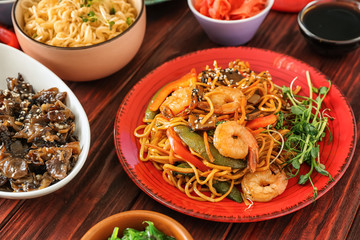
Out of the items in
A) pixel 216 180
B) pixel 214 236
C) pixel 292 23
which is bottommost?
pixel 214 236

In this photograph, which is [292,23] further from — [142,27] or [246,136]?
[246,136]

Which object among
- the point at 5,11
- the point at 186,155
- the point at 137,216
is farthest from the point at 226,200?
the point at 5,11

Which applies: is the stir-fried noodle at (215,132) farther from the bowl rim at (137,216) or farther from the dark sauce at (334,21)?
the dark sauce at (334,21)

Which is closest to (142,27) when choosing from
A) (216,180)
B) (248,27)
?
(248,27)

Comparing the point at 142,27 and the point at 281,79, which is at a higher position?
the point at 142,27

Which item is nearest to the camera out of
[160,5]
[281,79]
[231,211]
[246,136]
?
[231,211]

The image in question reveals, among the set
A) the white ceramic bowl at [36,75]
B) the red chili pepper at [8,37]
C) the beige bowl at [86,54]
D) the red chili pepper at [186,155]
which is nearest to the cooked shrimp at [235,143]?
the red chili pepper at [186,155]
